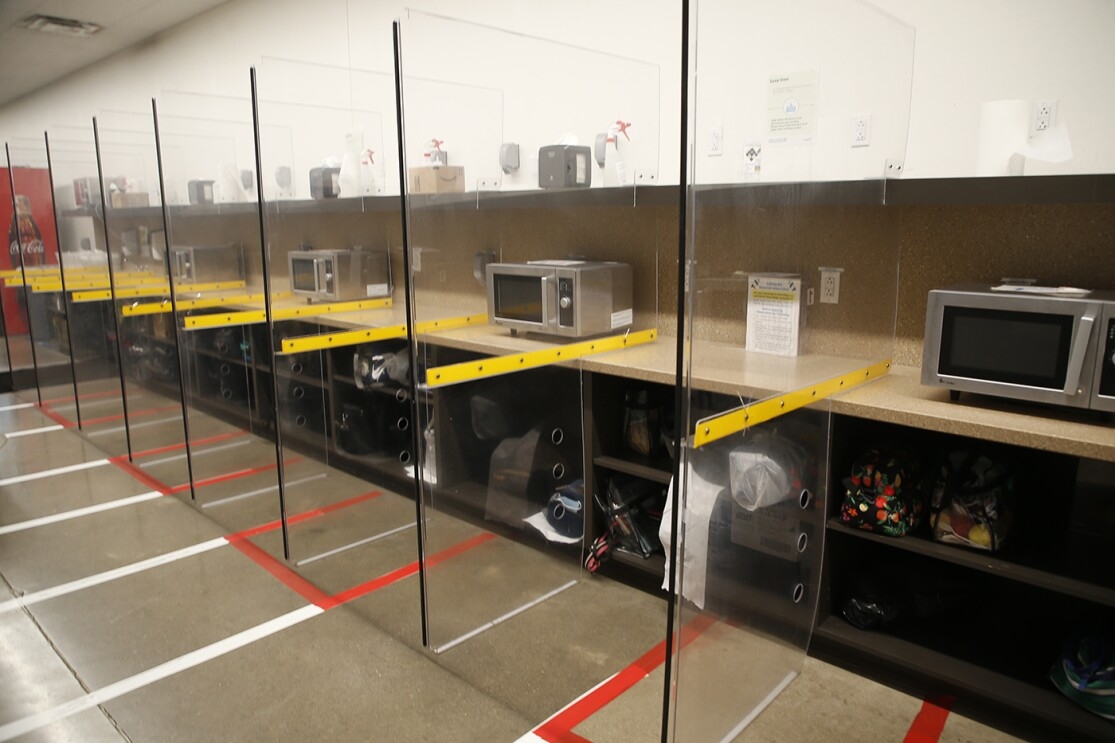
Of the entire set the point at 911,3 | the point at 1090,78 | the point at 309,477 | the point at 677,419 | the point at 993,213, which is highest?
the point at 911,3

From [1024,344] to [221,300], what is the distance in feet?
10.4

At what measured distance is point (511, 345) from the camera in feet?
Answer: 8.26

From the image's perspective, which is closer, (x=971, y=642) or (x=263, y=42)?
(x=971, y=642)

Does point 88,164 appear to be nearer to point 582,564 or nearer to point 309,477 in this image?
point 309,477

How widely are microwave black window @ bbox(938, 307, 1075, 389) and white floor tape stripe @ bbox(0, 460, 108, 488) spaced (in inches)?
178

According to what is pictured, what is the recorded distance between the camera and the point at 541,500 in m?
2.65

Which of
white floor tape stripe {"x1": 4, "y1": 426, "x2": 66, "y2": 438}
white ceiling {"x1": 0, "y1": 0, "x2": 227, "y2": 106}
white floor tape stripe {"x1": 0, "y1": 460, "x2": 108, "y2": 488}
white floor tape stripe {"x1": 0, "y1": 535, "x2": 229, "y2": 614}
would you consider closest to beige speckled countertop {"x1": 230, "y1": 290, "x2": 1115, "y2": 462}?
white floor tape stripe {"x1": 0, "y1": 535, "x2": 229, "y2": 614}

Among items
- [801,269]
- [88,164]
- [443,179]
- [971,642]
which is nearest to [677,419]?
[801,269]

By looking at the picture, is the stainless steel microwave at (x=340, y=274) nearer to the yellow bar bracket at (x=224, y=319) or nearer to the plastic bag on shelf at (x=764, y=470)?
the yellow bar bracket at (x=224, y=319)

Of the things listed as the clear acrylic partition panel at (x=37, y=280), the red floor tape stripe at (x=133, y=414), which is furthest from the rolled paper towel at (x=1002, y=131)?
the clear acrylic partition panel at (x=37, y=280)

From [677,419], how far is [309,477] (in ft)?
6.69

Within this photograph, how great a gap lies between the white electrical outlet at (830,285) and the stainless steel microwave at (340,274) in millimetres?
1732

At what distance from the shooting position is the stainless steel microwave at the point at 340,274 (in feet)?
9.73

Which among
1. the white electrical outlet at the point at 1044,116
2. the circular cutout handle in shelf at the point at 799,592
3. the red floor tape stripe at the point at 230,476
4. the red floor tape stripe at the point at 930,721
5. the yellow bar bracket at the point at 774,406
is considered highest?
the white electrical outlet at the point at 1044,116
